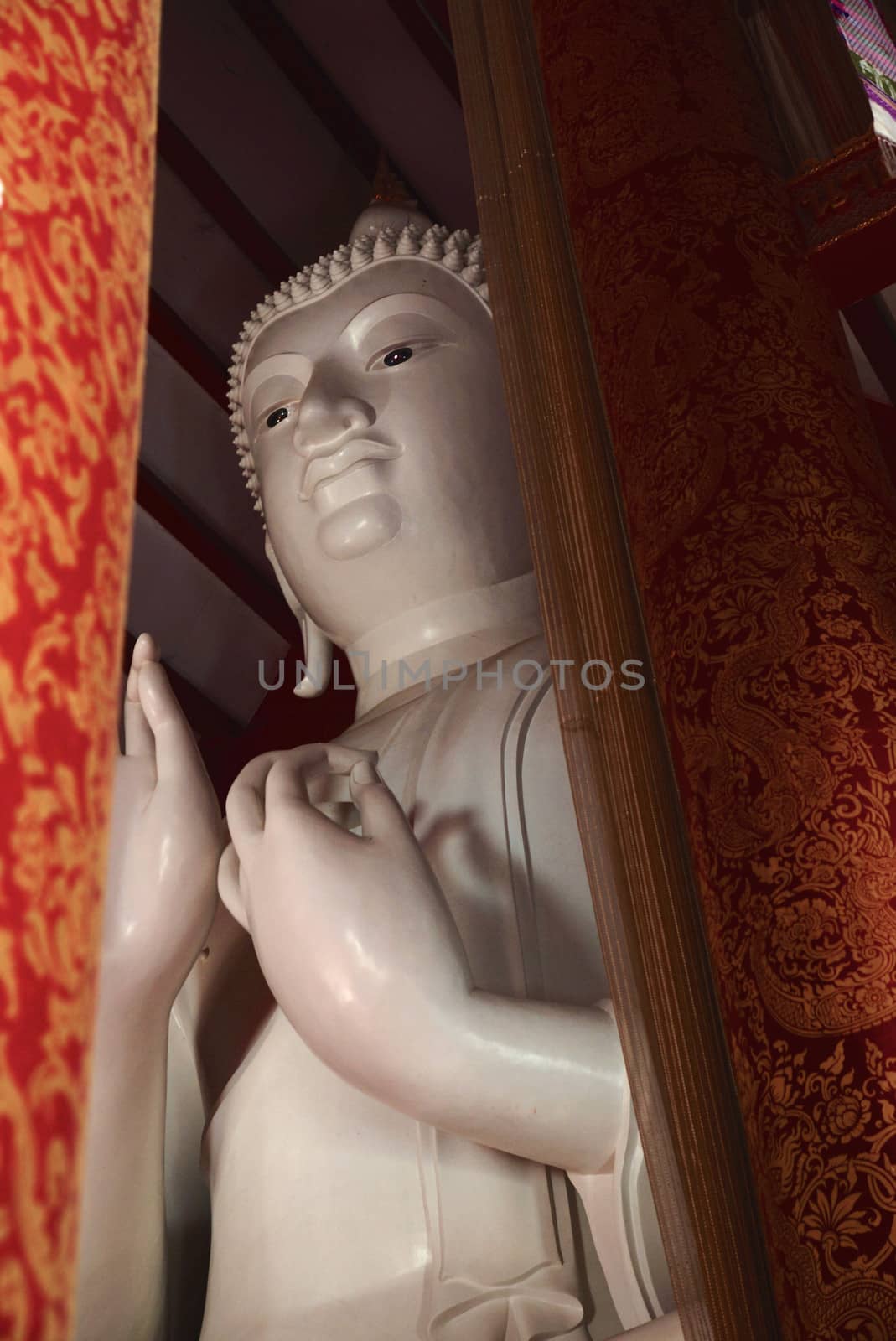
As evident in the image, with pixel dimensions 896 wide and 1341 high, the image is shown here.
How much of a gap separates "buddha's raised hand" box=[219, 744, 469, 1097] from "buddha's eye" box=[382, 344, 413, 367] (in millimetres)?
889

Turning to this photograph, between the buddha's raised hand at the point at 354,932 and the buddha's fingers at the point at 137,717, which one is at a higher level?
the buddha's fingers at the point at 137,717

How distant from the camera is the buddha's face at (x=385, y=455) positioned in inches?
82.5

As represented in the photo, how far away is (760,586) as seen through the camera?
1.28 m

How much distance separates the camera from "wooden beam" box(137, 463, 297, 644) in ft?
9.95

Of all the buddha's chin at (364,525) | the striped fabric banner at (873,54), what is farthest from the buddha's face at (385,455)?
the striped fabric banner at (873,54)

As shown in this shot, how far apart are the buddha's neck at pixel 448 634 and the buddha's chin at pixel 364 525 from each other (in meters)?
0.13

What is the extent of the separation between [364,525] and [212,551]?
113 cm

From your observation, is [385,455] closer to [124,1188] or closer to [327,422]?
[327,422]

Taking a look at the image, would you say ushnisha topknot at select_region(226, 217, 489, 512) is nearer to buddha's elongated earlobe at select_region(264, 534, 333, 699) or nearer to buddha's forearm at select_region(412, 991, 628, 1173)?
buddha's elongated earlobe at select_region(264, 534, 333, 699)

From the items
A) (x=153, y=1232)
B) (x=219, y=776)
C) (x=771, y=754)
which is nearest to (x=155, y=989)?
(x=153, y=1232)

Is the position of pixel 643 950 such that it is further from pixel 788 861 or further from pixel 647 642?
pixel 647 642

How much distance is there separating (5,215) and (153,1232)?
1300 millimetres

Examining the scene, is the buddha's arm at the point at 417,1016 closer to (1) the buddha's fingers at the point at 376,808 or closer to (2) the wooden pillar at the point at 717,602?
(1) the buddha's fingers at the point at 376,808

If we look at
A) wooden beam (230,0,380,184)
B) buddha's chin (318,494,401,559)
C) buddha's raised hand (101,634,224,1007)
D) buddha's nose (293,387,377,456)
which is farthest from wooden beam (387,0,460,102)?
buddha's raised hand (101,634,224,1007)
